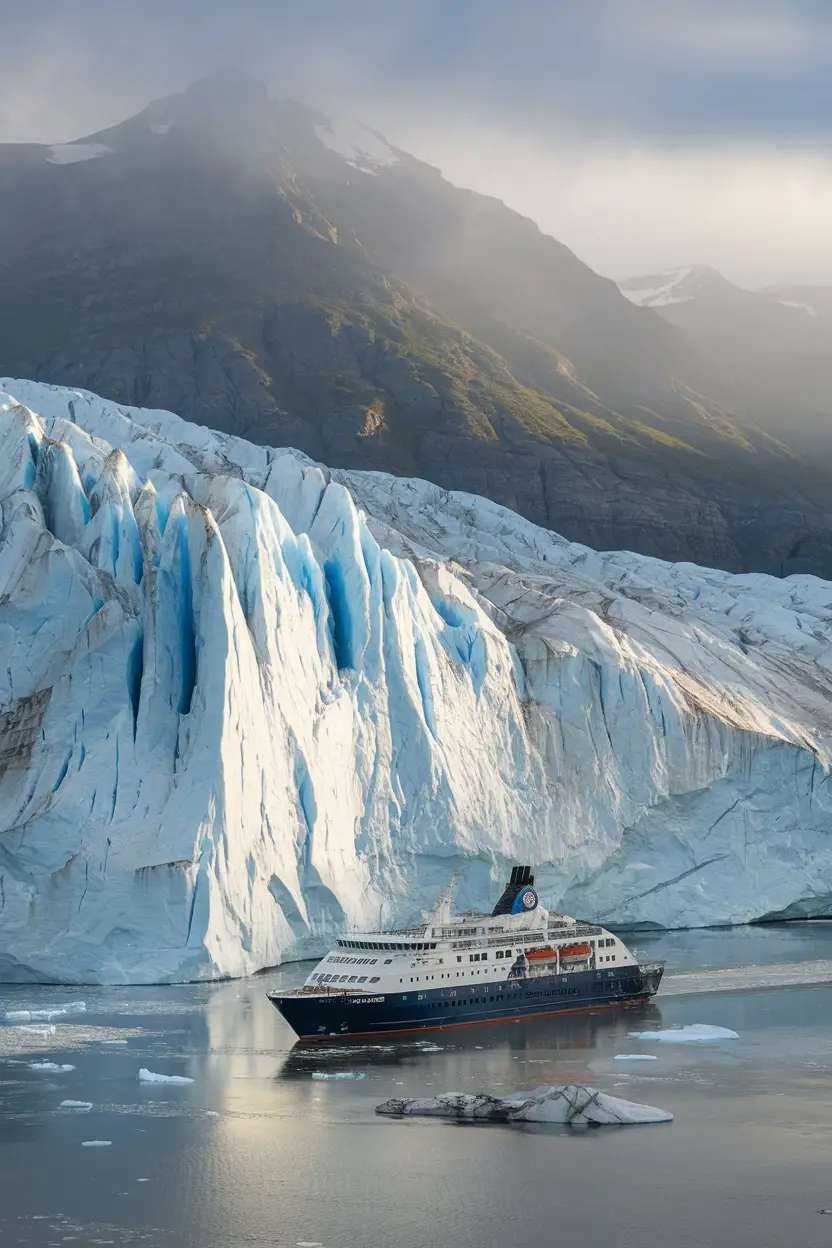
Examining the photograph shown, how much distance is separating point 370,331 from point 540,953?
69255 mm

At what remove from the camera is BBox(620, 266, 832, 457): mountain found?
121375mm

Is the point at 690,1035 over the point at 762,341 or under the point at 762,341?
under

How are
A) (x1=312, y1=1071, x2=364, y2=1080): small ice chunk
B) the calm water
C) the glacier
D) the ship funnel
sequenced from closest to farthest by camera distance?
1. the calm water
2. (x1=312, y1=1071, x2=364, y2=1080): small ice chunk
3. the glacier
4. the ship funnel

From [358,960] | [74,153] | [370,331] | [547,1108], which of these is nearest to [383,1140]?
[547,1108]

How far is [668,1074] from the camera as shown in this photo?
23.4 meters

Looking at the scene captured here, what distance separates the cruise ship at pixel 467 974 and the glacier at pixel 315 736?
9.72ft

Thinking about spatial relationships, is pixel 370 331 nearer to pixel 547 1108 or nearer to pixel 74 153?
pixel 74 153

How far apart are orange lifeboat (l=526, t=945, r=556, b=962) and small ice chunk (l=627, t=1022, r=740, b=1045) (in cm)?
312

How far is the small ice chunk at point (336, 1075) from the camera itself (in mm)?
23359

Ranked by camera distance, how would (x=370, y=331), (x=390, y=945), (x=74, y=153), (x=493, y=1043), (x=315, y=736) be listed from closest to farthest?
(x=493, y=1043), (x=390, y=945), (x=315, y=736), (x=370, y=331), (x=74, y=153)

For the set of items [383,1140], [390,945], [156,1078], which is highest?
[390,945]

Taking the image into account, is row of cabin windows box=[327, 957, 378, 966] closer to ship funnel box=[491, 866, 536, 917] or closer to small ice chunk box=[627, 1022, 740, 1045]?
ship funnel box=[491, 866, 536, 917]

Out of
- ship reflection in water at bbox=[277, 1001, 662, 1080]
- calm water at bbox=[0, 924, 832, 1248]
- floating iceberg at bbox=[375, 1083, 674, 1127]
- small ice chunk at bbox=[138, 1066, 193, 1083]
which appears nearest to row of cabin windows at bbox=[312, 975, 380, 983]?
ship reflection in water at bbox=[277, 1001, 662, 1080]

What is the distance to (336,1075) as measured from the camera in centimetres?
2350
